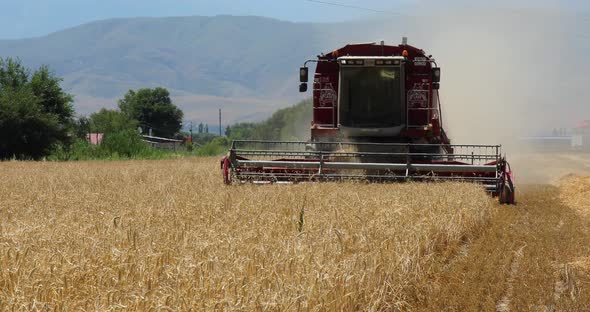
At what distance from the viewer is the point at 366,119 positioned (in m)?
14.7

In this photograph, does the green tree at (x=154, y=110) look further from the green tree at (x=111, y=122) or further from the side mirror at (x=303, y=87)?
the side mirror at (x=303, y=87)

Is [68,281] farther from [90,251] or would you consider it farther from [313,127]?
[313,127]

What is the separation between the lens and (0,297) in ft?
13.8

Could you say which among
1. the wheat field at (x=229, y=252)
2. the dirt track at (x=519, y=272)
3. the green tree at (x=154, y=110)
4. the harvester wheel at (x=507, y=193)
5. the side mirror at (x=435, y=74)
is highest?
the green tree at (x=154, y=110)

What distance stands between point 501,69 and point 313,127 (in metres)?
18.7

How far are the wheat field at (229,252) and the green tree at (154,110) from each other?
11111cm

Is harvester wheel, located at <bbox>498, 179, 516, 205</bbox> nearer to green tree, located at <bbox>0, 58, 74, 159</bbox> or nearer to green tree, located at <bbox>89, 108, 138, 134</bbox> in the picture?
green tree, located at <bbox>0, 58, 74, 159</bbox>

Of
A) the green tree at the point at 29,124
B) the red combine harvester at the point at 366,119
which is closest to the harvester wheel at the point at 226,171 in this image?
the red combine harvester at the point at 366,119

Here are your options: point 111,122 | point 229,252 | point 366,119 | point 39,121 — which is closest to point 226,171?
point 366,119

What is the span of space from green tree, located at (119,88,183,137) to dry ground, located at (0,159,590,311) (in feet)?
361

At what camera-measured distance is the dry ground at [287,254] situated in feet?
14.7

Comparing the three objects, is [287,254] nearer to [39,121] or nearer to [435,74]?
[435,74]

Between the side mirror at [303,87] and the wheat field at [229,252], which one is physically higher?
the side mirror at [303,87]

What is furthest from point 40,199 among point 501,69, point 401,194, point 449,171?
point 501,69
